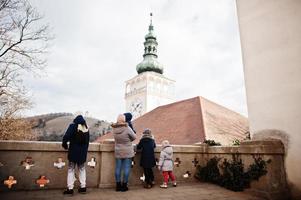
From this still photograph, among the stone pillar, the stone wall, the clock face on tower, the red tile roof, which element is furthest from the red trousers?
the clock face on tower

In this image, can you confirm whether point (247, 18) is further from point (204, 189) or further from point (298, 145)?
point (204, 189)

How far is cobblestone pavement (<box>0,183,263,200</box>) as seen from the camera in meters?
4.52

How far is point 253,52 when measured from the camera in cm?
655

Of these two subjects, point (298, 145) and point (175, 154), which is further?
point (175, 154)

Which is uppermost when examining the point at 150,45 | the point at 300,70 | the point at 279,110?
the point at 150,45

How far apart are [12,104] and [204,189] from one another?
14.4 metres

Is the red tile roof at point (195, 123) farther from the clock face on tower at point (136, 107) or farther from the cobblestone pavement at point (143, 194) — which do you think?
the clock face on tower at point (136, 107)

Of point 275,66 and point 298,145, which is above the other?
point 275,66

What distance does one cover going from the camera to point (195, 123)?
2122 cm

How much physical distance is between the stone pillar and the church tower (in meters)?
43.9

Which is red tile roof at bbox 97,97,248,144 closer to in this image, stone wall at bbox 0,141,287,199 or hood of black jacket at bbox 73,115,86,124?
stone wall at bbox 0,141,287,199

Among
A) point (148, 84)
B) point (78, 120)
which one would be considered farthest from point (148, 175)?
point (148, 84)

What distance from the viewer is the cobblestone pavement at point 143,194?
4.52 m

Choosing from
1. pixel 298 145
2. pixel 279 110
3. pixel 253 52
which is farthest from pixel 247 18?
pixel 298 145
